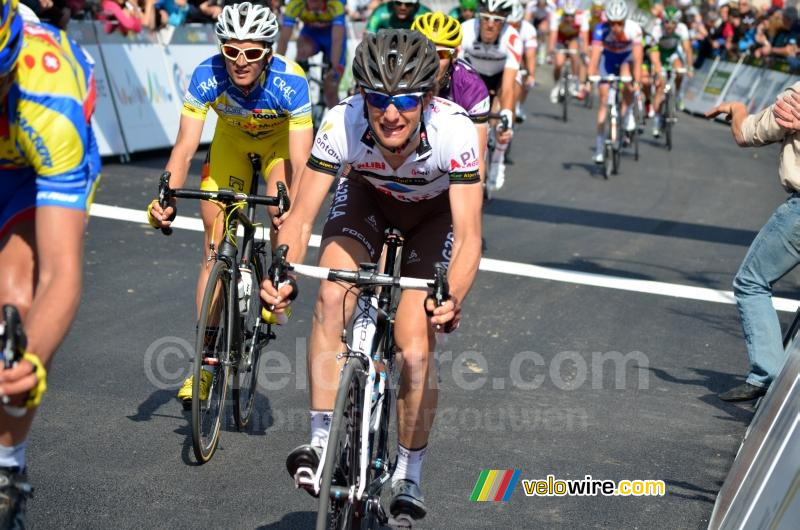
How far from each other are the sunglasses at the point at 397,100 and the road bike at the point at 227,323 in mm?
1485

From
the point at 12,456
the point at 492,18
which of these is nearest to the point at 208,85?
the point at 12,456

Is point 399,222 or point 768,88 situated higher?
point 399,222

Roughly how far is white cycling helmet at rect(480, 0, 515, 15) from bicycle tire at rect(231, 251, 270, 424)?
22.2 feet

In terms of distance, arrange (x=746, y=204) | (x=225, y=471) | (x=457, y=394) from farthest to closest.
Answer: (x=746, y=204) → (x=457, y=394) → (x=225, y=471)

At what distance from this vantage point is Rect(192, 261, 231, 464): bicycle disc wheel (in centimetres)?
601

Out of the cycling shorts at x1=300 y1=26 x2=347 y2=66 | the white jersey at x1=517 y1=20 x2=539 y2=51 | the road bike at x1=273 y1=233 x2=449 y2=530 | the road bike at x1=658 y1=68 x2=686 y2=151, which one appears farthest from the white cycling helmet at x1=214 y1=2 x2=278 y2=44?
the road bike at x1=658 y1=68 x2=686 y2=151

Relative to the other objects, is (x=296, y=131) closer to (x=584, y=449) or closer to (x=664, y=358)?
(x=584, y=449)

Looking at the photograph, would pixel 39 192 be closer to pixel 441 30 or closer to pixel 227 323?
pixel 227 323

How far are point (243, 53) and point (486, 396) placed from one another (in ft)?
8.66

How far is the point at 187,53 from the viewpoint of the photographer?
16766 millimetres

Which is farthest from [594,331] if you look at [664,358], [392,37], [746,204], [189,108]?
[746,204]

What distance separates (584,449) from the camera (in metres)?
6.72

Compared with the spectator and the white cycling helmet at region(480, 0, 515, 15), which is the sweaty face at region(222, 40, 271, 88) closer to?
the white cycling helmet at region(480, 0, 515, 15)

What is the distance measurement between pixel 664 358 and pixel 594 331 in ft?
2.21
